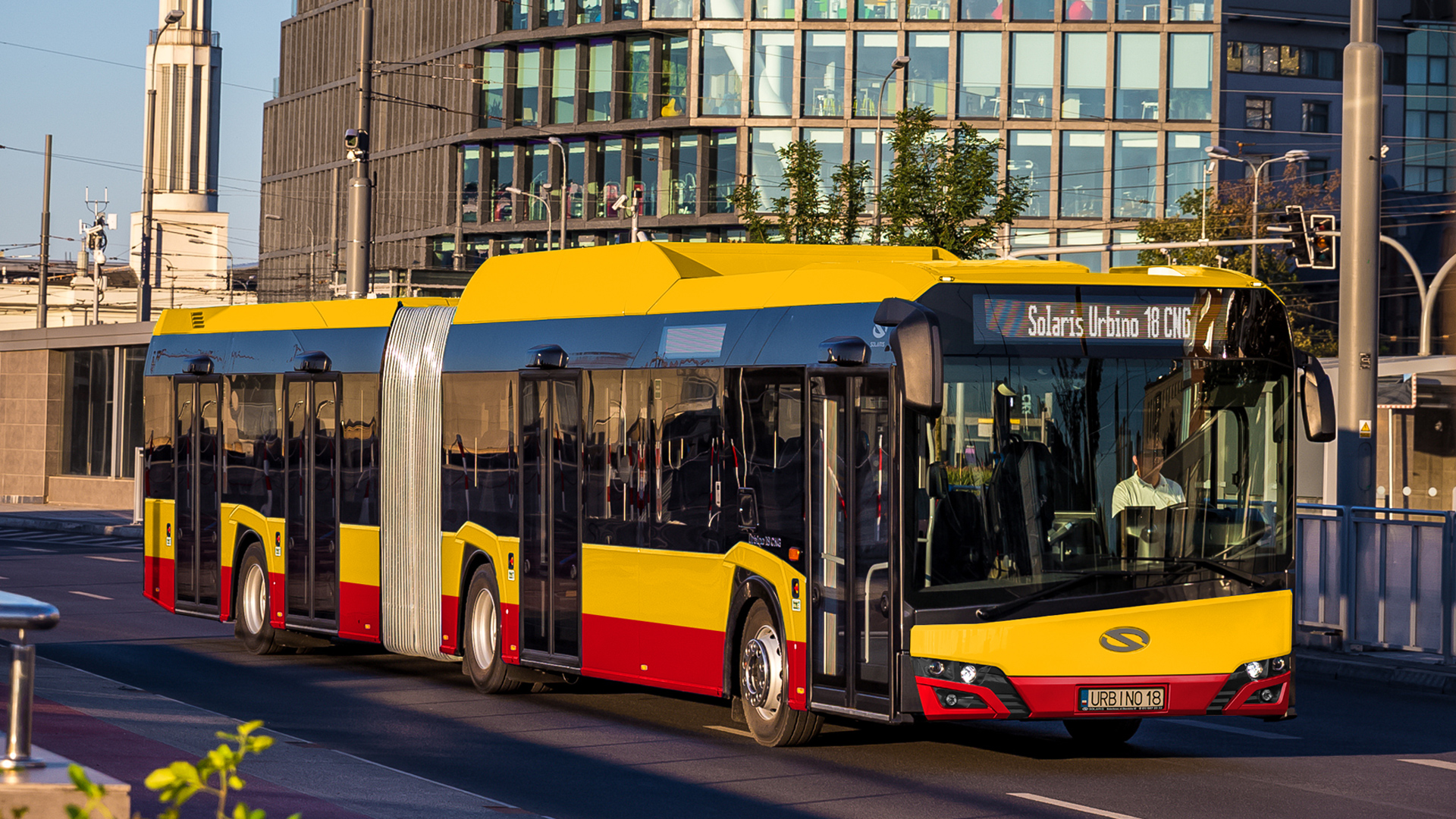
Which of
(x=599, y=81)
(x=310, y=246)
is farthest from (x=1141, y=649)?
(x=310, y=246)

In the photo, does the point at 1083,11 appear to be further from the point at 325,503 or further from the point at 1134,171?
→ the point at 325,503

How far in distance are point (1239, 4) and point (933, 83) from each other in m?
25.7

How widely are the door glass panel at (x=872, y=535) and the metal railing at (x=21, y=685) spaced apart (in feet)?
18.7

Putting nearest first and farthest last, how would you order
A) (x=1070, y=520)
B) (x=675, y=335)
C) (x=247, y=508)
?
(x=1070, y=520)
(x=675, y=335)
(x=247, y=508)

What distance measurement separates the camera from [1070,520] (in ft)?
37.2

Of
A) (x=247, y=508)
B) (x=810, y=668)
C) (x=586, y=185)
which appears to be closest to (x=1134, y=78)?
(x=586, y=185)

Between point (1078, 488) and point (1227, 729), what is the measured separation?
13.4 ft

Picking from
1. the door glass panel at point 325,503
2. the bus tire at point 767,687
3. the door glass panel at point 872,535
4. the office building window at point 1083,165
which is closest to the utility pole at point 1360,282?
the bus tire at point 767,687

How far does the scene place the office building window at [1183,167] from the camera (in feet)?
227

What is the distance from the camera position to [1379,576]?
738 inches

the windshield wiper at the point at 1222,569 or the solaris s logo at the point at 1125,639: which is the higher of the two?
the windshield wiper at the point at 1222,569

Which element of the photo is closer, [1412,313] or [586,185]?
[586,185]

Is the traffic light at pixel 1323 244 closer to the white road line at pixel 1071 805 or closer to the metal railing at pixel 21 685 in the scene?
the white road line at pixel 1071 805

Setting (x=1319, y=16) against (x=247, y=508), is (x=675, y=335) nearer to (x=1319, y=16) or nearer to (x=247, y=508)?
(x=247, y=508)
